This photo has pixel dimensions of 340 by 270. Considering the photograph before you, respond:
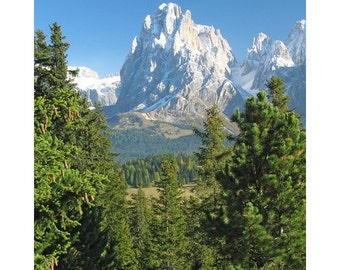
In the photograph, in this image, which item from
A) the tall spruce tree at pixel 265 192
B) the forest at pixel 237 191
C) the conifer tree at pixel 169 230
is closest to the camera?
the forest at pixel 237 191

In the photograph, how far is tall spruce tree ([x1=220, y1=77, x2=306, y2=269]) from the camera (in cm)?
1495

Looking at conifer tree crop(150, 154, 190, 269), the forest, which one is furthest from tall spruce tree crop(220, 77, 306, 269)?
conifer tree crop(150, 154, 190, 269)

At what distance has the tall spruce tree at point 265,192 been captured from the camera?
1495 centimetres

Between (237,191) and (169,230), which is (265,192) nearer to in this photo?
(237,191)

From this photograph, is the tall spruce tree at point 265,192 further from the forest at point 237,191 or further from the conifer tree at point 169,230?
the conifer tree at point 169,230

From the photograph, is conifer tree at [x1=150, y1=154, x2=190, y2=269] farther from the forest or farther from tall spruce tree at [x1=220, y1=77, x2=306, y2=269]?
tall spruce tree at [x1=220, y1=77, x2=306, y2=269]

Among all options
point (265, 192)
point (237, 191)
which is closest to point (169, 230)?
point (237, 191)

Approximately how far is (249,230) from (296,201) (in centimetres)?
186

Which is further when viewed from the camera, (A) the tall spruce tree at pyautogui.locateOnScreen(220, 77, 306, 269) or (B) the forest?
(A) the tall spruce tree at pyautogui.locateOnScreen(220, 77, 306, 269)

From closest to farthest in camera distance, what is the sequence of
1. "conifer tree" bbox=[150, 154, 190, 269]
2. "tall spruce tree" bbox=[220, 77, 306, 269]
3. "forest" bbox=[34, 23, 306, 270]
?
"forest" bbox=[34, 23, 306, 270]
"tall spruce tree" bbox=[220, 77, 306, 269]
"conifer tree" bbox=[150, 154, 190, 269]

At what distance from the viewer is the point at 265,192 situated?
52.5 ft

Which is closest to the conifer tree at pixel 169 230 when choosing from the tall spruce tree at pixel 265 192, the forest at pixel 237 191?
the forest at pixel 237 191
